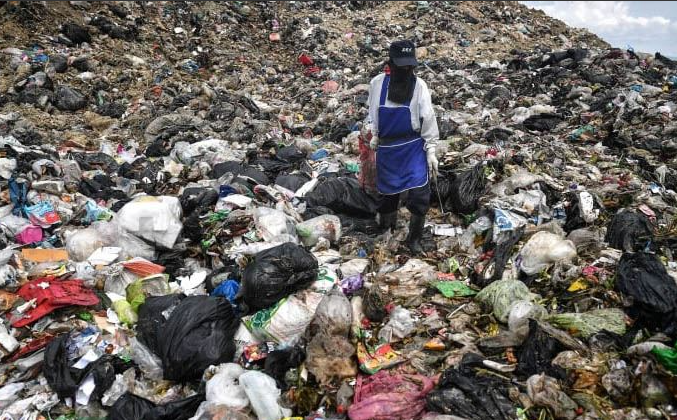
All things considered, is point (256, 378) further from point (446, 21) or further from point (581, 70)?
point (446, 21)

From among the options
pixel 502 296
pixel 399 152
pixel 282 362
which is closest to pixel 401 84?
pixel 399 152

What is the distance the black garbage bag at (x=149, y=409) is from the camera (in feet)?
7.38

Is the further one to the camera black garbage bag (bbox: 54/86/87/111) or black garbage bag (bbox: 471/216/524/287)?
black garbage bag (bbox: 54/86/87/111)

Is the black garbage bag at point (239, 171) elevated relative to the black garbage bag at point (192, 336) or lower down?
elevated

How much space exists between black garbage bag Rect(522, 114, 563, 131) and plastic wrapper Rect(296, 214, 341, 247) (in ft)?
11.7

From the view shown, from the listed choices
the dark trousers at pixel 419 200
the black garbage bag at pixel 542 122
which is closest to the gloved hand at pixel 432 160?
the dark trousers at pixel 419 200

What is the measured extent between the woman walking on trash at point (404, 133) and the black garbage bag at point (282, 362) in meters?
1.47

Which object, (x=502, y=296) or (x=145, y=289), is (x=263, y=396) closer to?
(x=145, y=289)

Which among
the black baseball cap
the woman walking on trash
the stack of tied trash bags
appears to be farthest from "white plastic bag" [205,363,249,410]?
the black baseball cap

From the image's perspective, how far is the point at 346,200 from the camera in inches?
161

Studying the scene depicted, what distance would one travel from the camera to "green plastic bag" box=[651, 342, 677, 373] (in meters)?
1.96

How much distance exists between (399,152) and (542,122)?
3.49 metres

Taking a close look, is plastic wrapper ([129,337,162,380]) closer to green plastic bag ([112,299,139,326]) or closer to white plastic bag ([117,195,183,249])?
green plastic bag ([112,299,139,326])

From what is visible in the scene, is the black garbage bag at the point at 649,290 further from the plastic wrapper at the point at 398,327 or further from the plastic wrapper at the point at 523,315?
the plastic wrapper at the point at 398,327
